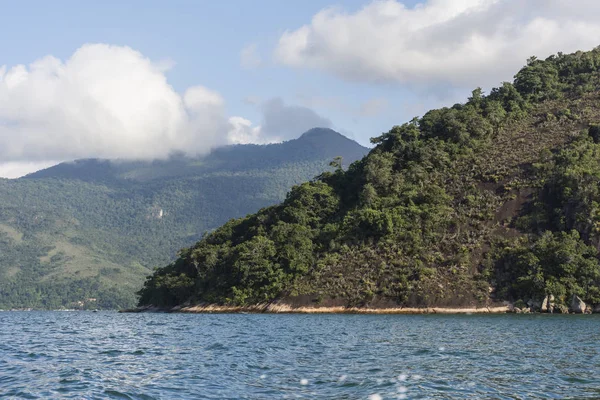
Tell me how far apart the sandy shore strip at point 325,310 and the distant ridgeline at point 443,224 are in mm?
1604

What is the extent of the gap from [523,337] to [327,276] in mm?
74680

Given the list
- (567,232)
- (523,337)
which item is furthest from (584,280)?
(523,337)

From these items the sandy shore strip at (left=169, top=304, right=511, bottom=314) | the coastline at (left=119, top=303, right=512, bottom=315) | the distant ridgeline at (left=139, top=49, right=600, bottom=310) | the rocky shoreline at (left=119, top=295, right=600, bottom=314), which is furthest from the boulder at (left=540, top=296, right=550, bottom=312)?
the sandy shore strip at (left=169, top=304, right=511, bottom=314)

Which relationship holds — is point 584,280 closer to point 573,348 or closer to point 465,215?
point 465,215

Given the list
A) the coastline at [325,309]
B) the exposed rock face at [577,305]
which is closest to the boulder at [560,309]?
the exposed rock face at [577,305]

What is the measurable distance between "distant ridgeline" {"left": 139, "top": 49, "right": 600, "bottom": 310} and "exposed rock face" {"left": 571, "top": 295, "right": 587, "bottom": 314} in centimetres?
135

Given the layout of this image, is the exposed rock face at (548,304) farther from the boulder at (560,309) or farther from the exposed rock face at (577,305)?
the exposed rock face at (577,305)

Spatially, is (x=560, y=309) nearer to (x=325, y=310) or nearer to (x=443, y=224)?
(x=443, y=224)

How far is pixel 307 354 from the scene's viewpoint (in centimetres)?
4347

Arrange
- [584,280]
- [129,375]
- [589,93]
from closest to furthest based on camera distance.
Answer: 1. [129,375]
2. [584,280]
3. [589,93]

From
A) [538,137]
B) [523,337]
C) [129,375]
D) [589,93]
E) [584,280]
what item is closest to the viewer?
[129,375]

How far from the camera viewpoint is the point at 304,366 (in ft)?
123

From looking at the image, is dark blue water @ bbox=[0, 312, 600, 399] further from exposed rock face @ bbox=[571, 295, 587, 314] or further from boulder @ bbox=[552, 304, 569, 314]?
exposed rock face @ bbox=[571, 295, 587, 314]

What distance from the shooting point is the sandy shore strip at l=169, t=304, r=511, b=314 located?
11275 centimetres
